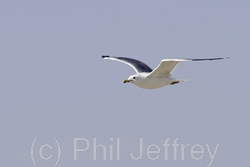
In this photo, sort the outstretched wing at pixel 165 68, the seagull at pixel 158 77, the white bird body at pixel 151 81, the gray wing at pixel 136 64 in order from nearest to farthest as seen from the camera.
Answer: the outstretched wing at pixel 165 68, the seagull at pixel 158 77, the white bird body at pixel 151 81, the gray wing at pixel 136 64

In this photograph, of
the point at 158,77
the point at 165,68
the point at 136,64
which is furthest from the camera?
the point at 136,64

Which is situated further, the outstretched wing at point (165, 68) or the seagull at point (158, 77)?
the seagull at point (158, 77)

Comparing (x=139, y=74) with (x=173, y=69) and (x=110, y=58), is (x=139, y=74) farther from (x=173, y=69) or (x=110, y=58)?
(x=110, y=58)

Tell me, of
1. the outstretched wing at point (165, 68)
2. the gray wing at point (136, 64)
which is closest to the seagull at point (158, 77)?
the outstretched wing at point (165, 68)

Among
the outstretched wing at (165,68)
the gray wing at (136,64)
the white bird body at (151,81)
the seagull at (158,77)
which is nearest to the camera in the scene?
the outstretched wing at (165,68)

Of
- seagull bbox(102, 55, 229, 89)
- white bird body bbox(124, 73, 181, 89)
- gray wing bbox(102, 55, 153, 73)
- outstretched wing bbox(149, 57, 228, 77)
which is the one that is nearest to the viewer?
outstretched wing bbox(149, 57, 228, 77)

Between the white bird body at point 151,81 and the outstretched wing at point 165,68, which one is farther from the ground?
the outstretched wing at point 165,68

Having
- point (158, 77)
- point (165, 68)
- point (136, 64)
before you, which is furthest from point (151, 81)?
point (136, 64)

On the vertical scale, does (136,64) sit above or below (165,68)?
above

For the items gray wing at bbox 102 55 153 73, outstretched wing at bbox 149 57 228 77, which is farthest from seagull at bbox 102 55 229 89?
gray wing at bbox 102 55 153 73

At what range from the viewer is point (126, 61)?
28047 mm

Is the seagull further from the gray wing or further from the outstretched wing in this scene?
the gray wing

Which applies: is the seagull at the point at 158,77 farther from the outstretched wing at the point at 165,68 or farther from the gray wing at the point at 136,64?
the gray wing at the point at 136,64

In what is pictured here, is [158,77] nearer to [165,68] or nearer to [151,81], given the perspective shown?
[151,81]
